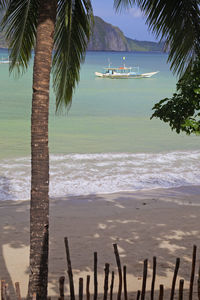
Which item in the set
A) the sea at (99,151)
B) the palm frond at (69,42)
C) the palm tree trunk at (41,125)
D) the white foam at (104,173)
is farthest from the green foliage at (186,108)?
the white foam at (104,173)

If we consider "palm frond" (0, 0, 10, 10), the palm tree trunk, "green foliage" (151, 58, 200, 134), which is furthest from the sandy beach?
"palm frond" (0, 0, 10, 10)

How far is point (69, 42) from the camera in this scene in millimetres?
6914

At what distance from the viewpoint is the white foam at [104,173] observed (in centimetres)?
1367

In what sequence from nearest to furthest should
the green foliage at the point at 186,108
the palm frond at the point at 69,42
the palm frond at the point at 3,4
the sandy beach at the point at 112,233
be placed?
the green foliage at the point at 186,108 → the palm frond at the point at 3,4 → the palm frond at the point at 69,42 → the sandy beach at the point at 112,233

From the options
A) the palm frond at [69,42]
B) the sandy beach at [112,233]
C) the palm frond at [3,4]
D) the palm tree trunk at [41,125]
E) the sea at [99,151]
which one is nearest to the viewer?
the palm tree trunk at [41,125]

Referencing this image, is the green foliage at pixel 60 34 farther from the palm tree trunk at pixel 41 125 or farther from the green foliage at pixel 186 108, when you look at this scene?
the green foliage at pixel 186 108

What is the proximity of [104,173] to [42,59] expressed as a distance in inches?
421

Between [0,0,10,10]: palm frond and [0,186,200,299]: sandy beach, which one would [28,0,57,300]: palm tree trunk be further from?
[0,186,200,299]: sandy beach

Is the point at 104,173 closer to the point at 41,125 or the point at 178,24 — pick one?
the point at 178,24

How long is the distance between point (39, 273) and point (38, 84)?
2.03 metres

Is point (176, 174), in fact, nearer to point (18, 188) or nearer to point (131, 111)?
point (18, 188)

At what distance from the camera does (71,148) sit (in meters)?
20.4

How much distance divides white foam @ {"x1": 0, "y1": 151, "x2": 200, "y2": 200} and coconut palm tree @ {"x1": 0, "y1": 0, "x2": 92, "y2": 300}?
6024 millimetres

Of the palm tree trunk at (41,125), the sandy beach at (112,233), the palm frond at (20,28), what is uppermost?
the palm frond at (20,28)
